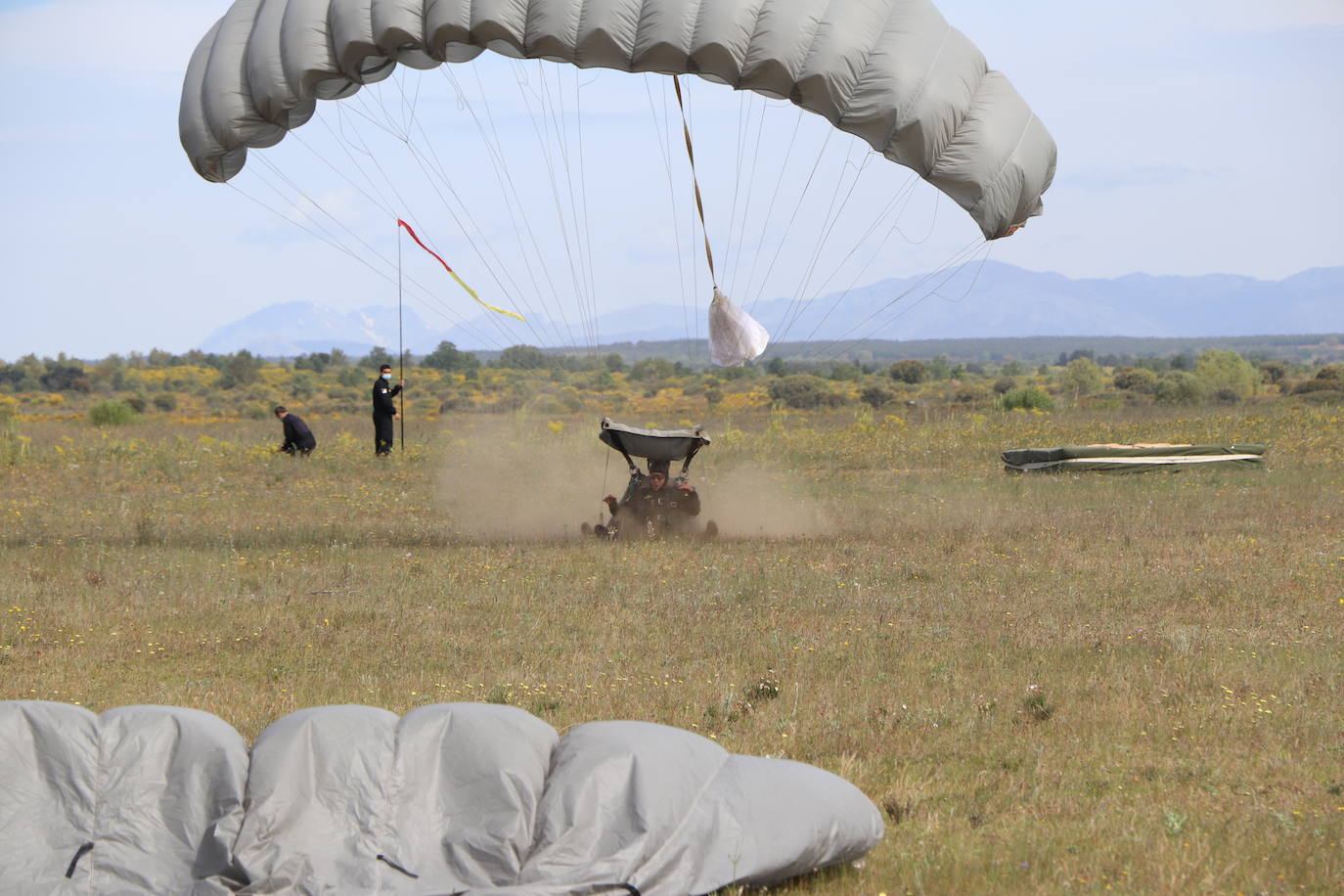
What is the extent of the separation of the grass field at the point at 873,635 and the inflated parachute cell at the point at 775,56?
11.7 feet

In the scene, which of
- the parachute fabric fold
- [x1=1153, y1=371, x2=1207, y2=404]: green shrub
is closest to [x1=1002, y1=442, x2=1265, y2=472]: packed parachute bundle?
the parachute fabric fold

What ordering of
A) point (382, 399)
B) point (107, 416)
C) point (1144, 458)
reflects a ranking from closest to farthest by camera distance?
point (1144, 458) → point (382, 399) → point (107, 416)

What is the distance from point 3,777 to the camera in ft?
15.8

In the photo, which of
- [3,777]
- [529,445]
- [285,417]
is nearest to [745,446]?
[529,445]

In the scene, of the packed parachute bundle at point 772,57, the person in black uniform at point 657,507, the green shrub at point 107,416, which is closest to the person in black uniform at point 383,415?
the person in black uniform at point 657,507

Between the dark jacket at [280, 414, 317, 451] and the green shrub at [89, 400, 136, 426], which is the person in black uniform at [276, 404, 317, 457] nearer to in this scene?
the dark jacket at [280, 414, 317, 451]

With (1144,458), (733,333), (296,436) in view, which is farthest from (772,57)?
(296,436)

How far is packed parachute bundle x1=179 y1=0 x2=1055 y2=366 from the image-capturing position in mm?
10148

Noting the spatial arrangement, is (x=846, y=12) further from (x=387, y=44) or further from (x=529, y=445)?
(x=529, y=445)

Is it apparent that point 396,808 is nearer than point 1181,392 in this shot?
Yes

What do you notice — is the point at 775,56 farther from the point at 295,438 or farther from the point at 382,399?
the point at 295,438

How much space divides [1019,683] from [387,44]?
7103mm

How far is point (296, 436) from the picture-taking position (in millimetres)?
22469

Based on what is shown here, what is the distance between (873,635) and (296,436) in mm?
16105
